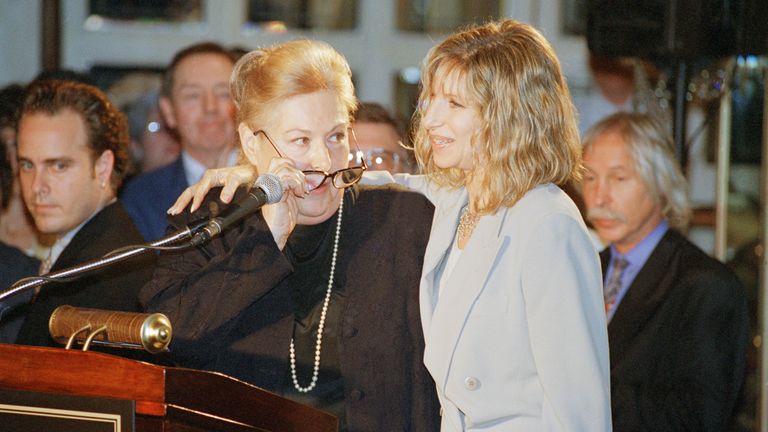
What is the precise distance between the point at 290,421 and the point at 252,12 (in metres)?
4.58

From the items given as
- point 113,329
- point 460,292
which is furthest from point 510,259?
point 113,329

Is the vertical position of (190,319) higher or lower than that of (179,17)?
lower

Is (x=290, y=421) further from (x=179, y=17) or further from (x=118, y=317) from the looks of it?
(x=179, y=17)

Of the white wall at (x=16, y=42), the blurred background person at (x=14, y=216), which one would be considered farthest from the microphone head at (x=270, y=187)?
the white wall at (x=16, y=42)

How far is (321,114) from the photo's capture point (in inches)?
100

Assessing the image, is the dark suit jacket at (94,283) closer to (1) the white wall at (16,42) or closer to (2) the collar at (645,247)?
(2) the collar at (645,247)

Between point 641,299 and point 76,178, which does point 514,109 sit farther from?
point 76,178

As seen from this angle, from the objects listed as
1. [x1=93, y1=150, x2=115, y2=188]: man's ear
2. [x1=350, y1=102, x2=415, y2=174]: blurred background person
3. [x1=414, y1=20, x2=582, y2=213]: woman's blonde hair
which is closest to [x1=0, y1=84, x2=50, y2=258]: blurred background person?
[x1=93, y1=150, x2=115, y2=188]: man's ear

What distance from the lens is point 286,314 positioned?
2.56 metres

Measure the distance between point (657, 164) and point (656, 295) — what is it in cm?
53

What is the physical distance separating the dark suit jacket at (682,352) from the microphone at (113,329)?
188cm

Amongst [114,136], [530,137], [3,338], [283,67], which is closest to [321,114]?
[283,67]

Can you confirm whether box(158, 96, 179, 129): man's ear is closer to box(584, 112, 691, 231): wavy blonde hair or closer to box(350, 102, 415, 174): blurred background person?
box(350, 102, 415, 174): blurred background person

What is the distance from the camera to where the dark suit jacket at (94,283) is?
3.00 meters
